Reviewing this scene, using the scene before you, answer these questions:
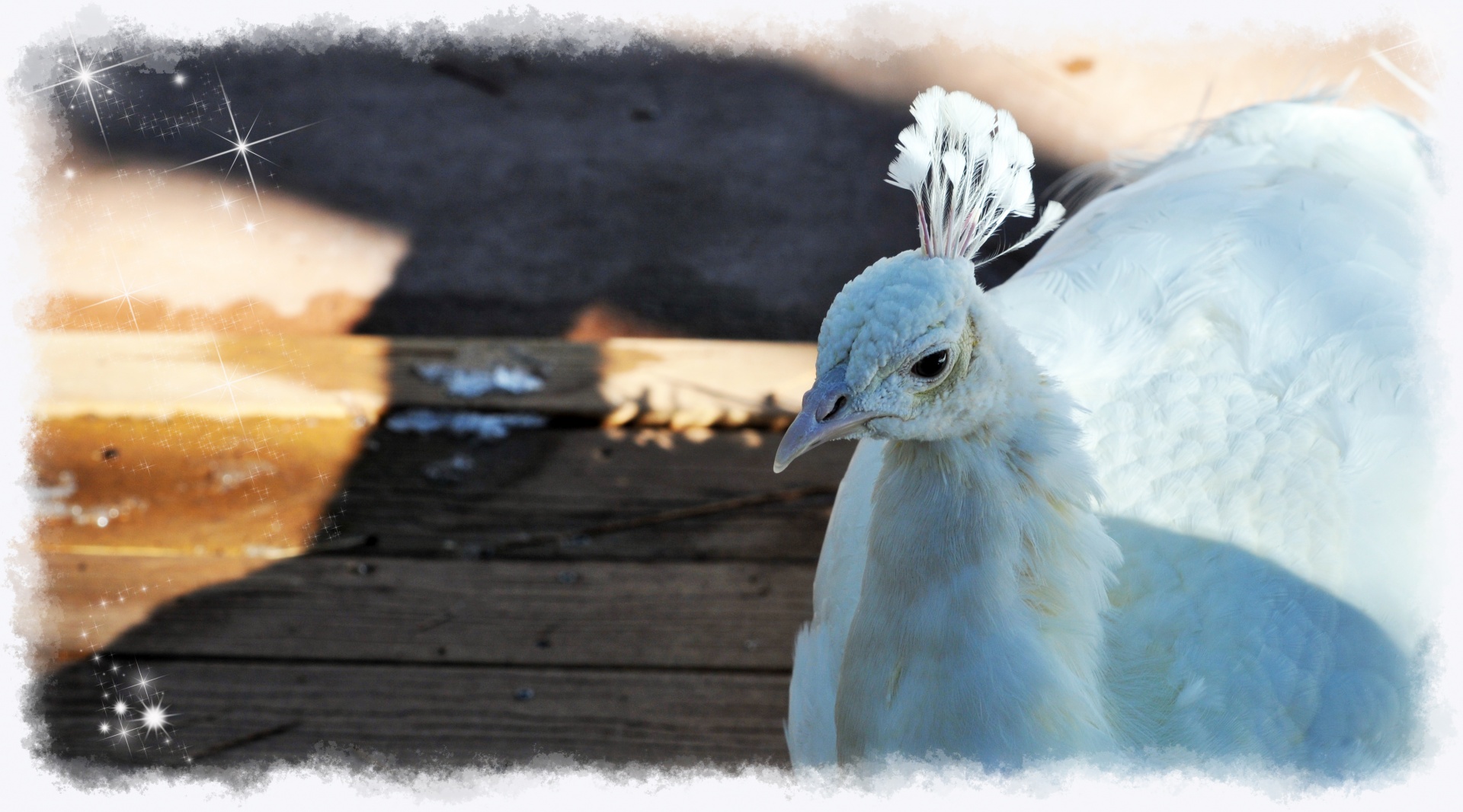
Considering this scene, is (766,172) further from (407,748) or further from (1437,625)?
(1437,625)

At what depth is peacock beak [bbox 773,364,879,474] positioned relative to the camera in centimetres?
95

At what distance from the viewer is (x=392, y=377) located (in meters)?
2.32

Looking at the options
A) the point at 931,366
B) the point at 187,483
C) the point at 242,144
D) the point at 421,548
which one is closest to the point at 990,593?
the point at 931,366

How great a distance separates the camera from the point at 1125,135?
2791mm

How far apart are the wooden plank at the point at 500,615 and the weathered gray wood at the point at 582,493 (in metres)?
0.05

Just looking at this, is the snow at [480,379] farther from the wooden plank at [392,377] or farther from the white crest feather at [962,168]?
the white crest feather at [962,168]

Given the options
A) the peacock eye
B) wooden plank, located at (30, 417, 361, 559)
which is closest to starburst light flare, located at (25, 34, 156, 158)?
wooden plank, located at (30, 417, 361, 559)

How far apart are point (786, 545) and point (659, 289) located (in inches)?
33.7

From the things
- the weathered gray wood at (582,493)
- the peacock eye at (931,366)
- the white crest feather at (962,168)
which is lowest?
the weathered gray wood at (582,493)

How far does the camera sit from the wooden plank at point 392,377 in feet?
7.47

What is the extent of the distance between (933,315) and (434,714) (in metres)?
1.47

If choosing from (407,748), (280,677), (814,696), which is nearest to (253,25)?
(280,677)

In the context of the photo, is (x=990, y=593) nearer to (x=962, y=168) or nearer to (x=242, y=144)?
(x=962, y=168)

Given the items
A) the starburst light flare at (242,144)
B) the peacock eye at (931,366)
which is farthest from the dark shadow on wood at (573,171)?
the peacock eye at (931,366)
